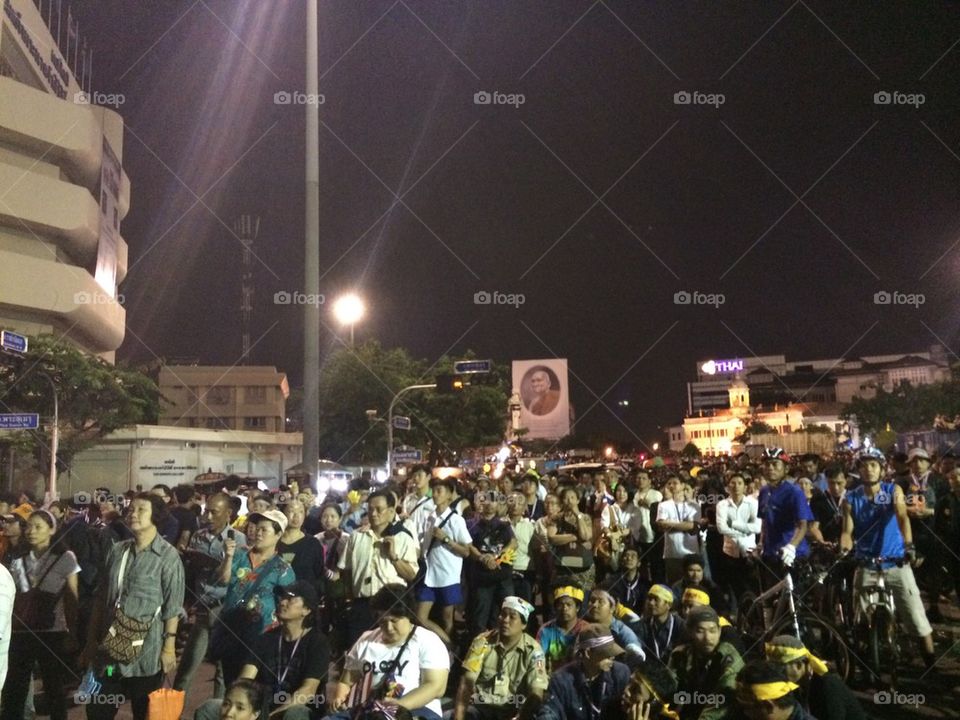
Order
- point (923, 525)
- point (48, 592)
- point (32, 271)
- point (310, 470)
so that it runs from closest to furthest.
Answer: point (48, 592), point (923, 525), point (310, 470), point (32, 271)

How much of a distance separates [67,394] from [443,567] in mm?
24185

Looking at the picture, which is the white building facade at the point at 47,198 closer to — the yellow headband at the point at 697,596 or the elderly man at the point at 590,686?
the yellow headband at the point at 697,596

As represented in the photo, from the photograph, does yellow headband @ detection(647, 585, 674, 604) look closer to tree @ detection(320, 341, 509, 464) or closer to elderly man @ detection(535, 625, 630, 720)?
elderly man @ detection(535, 625, 630, 720)

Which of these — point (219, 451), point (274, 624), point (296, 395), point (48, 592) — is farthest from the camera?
point (296, 395)

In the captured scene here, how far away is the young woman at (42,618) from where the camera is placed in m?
5.98

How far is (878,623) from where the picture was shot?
21.6 ft

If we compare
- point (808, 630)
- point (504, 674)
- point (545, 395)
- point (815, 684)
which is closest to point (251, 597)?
point (504, 674)

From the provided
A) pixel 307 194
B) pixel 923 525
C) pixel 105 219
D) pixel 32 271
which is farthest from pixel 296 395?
pixel 923 525

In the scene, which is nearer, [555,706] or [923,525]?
[555,706]

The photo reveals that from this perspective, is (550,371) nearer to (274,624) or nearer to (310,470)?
(310,470)

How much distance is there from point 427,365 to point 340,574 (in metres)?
35.2

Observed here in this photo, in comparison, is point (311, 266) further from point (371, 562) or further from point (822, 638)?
point (822, 638)

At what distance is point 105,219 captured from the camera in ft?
140

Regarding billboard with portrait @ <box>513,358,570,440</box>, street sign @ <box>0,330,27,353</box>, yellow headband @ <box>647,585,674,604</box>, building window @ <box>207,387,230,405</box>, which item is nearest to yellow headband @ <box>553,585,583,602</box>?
yellow headband @ <box>647,585,674,604</box>
